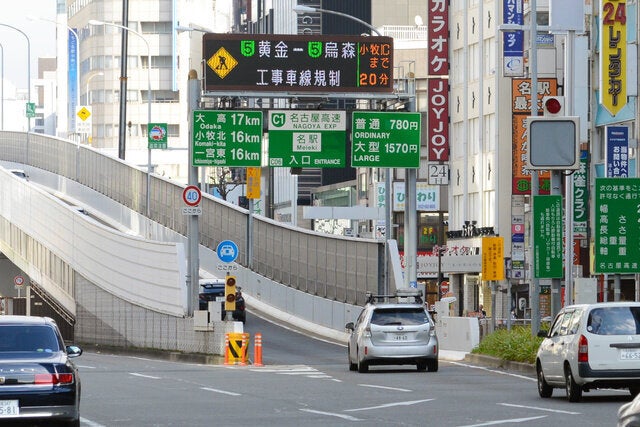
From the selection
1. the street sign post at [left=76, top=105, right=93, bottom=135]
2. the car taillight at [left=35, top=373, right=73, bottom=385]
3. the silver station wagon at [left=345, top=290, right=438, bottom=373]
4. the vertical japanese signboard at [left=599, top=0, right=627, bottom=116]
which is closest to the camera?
the car taillight at [left=35, top=373, right=73, bottom=385]

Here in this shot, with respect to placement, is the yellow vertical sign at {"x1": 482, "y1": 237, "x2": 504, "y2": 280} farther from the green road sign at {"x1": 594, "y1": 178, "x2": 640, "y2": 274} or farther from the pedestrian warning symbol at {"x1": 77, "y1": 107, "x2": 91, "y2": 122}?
the pedestrian warning symbol at {"x1": 77, "y1": 107, "x2": 91, "y2": 122}

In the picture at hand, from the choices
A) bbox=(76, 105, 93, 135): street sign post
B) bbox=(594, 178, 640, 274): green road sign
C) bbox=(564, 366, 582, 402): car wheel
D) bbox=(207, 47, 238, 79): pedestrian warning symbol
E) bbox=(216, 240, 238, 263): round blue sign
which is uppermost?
bbox=(76, 105, 93, 135): street sign post

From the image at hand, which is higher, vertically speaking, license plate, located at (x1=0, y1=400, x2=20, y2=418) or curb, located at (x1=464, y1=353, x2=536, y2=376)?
license plate, located at (x1=0, y1=400, x2=20, y2=418)

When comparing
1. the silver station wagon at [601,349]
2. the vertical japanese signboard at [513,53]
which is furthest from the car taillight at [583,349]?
the vertical japanese signboard at [513,53]

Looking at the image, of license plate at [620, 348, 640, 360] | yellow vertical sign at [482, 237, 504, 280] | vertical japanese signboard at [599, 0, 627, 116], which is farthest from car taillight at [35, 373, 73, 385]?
vertical japanese signboard at [599, 0, 627, 116]

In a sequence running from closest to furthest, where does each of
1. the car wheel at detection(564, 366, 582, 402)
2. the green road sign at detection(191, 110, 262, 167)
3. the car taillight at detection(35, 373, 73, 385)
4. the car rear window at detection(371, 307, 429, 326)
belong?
the car taillight at detection(35, 373, 73, 385) → the car wheel at detection(564, 366, 582, 402) → the car rear window at detection(371, 307, 429, 326) → the green road sign at detection(191, 110, 262, 167)

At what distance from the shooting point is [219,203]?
236 feet

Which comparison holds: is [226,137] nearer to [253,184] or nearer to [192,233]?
[192,233]

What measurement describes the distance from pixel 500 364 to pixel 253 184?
4293 centimetres

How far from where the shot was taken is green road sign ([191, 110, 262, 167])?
47.2 m

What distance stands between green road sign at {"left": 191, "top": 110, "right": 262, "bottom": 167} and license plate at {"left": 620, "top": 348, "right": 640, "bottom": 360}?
25817 millimetres

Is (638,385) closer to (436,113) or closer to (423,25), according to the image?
(436,113)

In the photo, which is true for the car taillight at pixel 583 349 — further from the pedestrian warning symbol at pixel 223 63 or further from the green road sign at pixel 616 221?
the pedestrian warning symbol at pixel 223 63

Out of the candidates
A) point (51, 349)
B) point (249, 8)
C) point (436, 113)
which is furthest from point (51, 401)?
point (249, 8)
